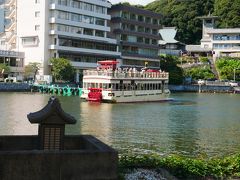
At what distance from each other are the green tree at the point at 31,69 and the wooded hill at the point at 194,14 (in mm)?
64937

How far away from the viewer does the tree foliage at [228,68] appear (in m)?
105

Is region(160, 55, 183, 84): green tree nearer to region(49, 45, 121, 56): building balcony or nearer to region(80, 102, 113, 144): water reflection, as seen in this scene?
region(49, 45, 121, 56): building balcony

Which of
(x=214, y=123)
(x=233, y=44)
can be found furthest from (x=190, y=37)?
(x=214, y=123)

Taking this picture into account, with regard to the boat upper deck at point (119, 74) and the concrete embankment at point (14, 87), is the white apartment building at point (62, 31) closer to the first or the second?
the concrete embankment at point (14, 87)

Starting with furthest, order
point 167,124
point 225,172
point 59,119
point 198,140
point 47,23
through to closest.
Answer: point 47,23
point 167,124
point 198,140
point 225,172
point 59,119

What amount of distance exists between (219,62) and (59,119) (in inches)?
3911

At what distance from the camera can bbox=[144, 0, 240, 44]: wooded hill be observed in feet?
429

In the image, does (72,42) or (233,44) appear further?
(233,44)

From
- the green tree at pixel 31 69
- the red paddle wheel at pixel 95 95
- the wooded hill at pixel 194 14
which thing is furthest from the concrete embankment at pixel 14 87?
the wooded hill at pixel 194 14

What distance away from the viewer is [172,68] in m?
104

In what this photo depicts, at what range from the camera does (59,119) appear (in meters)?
12.6

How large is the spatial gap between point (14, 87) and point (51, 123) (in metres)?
61.4

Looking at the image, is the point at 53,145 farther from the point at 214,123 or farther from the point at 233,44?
the point at 233,44

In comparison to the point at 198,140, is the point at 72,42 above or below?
above
